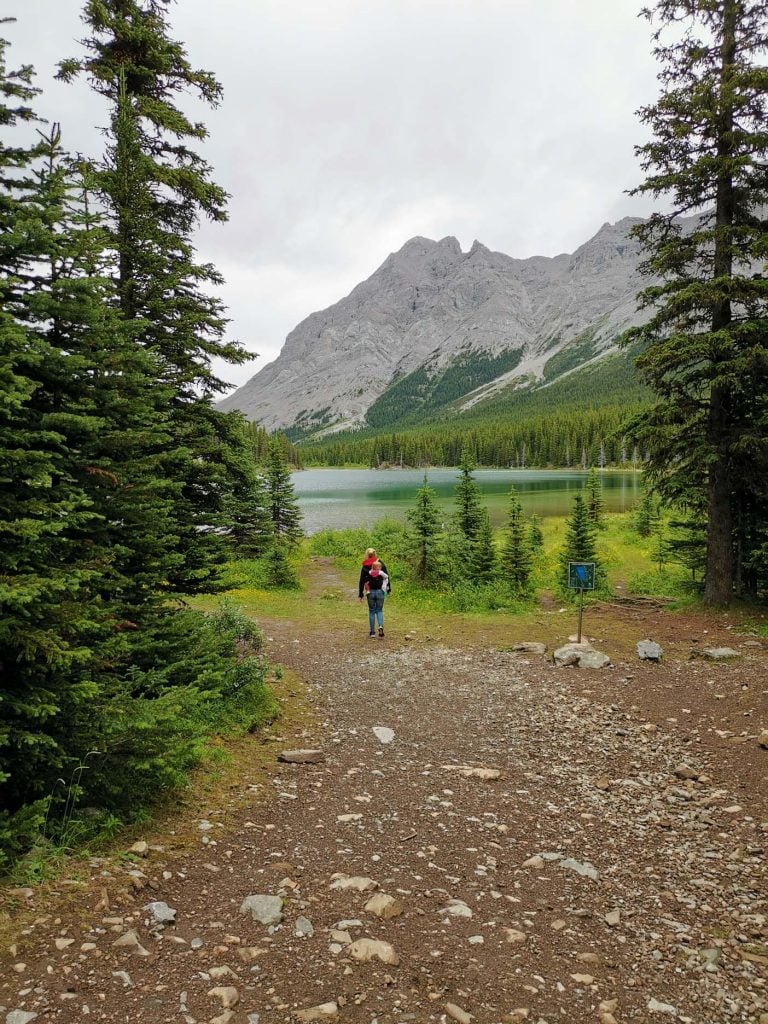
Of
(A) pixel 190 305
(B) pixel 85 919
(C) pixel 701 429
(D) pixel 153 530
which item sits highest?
(A) pixel 190 305

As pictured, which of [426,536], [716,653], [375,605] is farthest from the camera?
[426,536]

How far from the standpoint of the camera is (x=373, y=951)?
13.0ft

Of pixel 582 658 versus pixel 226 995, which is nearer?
pixel 226 995

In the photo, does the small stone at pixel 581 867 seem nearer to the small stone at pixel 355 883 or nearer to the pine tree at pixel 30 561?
the small stone at pixel 355 883

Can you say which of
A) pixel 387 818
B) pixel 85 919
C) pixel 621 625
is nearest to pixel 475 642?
pixel 621 625

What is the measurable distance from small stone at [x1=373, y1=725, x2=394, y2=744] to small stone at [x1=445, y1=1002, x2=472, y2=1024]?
4.58 meters

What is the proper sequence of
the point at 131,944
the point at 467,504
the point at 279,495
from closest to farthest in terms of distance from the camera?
the point at 131,944 → the point at 467,504 → the point at 279,495

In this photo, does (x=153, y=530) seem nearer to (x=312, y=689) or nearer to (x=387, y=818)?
(x=387, y=818)

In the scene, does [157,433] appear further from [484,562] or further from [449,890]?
[484,562]

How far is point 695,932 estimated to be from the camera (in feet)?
14.1

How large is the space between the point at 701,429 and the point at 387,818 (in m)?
13.9

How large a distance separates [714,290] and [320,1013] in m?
16.3

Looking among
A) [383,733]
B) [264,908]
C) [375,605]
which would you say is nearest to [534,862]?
[264,908]

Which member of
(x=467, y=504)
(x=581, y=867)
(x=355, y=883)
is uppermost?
(x=467, y=504)
